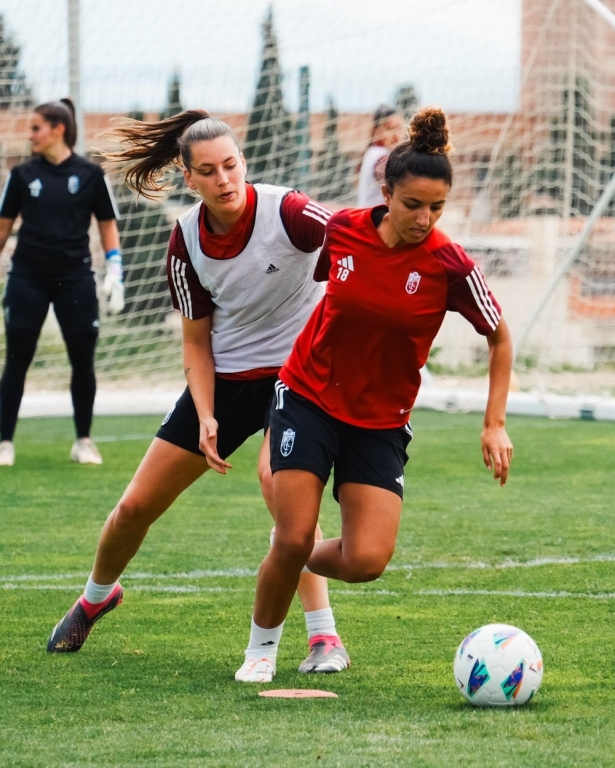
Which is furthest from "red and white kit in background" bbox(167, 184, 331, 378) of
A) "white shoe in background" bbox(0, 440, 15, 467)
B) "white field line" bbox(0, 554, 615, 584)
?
"white shoe in background" bbox(0, 440, 15, 467)

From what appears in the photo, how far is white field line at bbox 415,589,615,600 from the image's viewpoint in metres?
5.33

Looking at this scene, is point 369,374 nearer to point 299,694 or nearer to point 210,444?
point 210,444

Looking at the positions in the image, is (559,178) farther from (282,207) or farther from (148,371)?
(282,207)

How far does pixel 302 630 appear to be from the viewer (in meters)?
4.93

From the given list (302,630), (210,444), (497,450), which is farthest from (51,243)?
(497,450)

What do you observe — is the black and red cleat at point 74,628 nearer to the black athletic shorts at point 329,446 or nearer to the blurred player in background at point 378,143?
the black athletic shorts at point 329,446

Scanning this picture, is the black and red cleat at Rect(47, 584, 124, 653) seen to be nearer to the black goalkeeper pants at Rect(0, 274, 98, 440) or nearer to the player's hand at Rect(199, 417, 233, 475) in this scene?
the player's hand at Rect(199, 417, 233, 475)

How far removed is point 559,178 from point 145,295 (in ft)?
15.1

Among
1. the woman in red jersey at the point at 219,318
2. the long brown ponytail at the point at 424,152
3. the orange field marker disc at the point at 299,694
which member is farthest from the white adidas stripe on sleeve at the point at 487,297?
the orange field marker disc at the point at 299,694

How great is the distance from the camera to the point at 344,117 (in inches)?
560

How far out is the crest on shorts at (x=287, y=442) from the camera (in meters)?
4.11

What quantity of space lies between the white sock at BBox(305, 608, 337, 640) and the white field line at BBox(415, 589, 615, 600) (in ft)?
3.39

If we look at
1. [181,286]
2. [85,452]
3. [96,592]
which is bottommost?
[85,452]

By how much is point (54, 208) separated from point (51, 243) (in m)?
0.25
